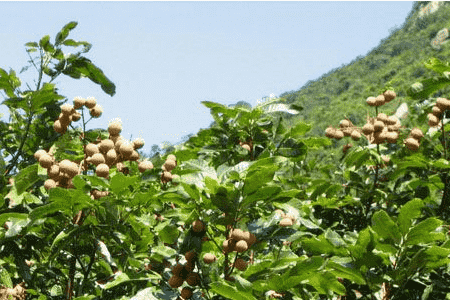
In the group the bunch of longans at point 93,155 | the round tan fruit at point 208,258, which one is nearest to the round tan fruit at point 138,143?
the bunch of longans at point 93,155

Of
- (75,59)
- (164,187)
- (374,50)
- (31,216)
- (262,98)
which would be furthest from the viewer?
(374,50)

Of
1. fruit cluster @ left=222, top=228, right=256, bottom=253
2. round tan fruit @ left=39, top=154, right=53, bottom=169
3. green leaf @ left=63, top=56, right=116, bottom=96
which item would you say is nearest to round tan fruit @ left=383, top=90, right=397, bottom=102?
green leaf @ left=63, top=56, right=116, bottom=96

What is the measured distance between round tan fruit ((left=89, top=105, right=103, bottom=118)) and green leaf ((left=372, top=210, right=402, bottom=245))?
4.75 feet

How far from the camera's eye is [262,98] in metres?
3.12

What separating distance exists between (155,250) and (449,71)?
2.21m

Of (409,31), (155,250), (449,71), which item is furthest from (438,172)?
(409,31)

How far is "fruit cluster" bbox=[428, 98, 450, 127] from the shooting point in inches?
147

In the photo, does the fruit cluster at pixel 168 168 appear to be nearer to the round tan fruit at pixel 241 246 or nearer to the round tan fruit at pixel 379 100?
the round tan fruit at pixel 241 246

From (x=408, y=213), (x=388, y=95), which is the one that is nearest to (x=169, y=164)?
(x=408, y=213)

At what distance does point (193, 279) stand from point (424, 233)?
1022 millimetres

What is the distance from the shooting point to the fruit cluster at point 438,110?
3.74 m

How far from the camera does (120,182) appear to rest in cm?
216

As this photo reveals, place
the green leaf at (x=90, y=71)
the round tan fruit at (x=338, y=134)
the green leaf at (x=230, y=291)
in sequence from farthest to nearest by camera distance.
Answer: the round tan fruit at (x=338, y=134) → the green leaf at (x=90, y=71) → the green leaf at (x=230, y=291)

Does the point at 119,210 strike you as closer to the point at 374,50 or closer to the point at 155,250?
the point at 155,250
